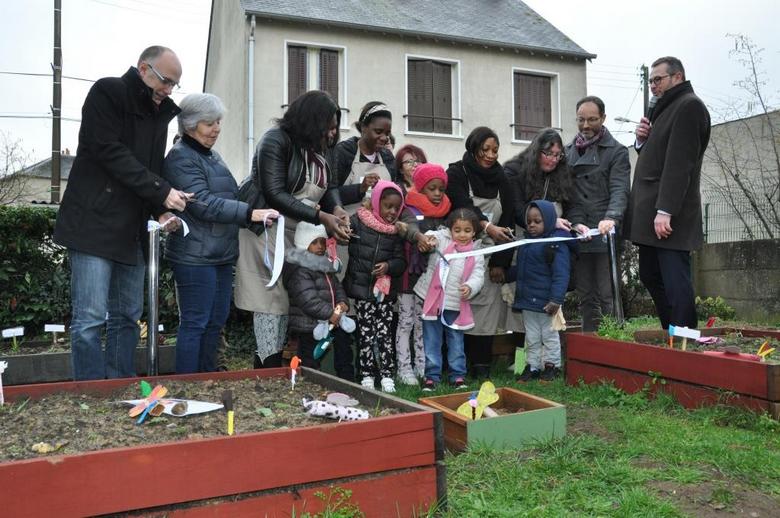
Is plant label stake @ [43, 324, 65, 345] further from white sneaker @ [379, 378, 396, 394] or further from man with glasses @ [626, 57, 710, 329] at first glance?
man with glasses @ [626, 57, 710, 329]

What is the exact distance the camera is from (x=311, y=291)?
159 inches

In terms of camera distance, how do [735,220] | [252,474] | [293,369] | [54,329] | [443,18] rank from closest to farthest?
[252,474], [293,369], [54,329], [735,220], [443,18]

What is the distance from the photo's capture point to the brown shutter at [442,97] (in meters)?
16.2

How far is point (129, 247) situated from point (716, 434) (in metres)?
3.07

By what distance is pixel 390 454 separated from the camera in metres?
2.04

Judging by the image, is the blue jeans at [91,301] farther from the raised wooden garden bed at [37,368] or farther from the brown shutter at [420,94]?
the brown shutter at [420,94]

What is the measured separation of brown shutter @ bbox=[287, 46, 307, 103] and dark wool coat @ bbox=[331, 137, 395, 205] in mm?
10385

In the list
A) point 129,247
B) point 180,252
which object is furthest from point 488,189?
point 129,247

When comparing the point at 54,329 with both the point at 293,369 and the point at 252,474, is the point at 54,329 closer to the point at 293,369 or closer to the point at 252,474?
the point at 293,369

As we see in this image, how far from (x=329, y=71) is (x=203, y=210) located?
1228cm

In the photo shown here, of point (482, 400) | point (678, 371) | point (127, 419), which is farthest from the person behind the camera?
point (678, 371)

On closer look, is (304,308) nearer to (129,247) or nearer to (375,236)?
(375,236)

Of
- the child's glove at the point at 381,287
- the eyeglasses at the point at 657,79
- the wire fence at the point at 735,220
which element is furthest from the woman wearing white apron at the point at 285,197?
the wire fence at the point at 735,220

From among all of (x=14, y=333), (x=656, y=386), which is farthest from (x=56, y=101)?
(x=656, y=386)
